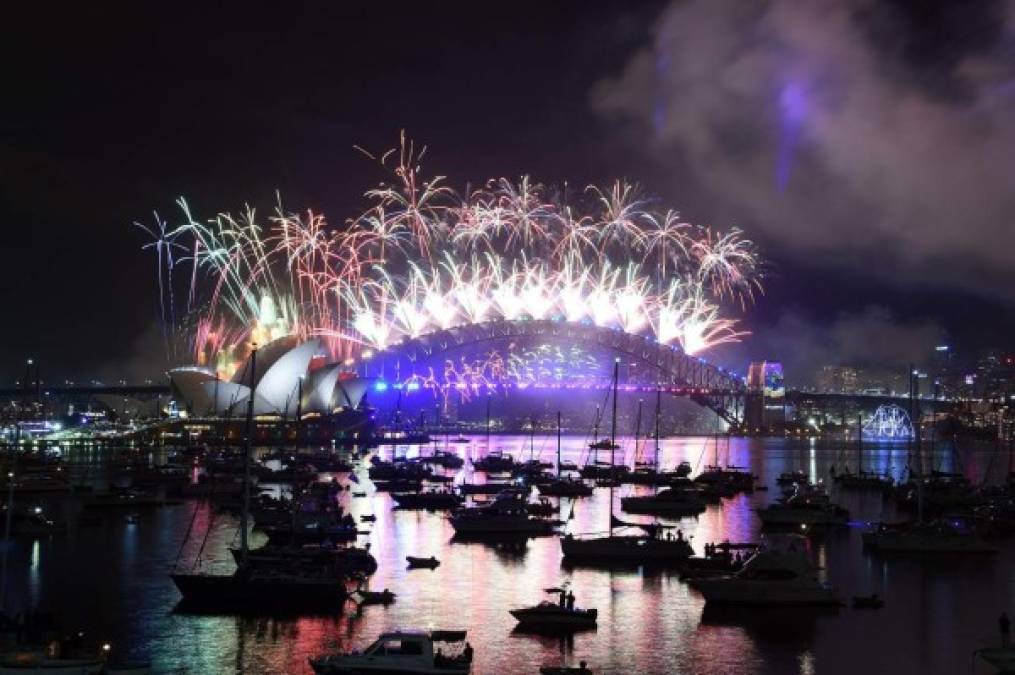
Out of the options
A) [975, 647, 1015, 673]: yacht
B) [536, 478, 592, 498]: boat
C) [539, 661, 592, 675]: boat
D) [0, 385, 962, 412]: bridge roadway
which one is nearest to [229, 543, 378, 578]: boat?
[539, 661, 592, 675]: boat

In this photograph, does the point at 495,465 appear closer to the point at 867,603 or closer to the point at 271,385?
the point at 271,385

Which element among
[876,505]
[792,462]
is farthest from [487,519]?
[792,462]

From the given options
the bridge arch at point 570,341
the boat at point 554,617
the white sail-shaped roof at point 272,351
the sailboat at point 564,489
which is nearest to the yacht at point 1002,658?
the boat at point 554,617

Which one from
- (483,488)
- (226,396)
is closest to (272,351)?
(226,396)

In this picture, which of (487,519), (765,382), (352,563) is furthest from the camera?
(765,382)

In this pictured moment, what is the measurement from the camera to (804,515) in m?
43.9

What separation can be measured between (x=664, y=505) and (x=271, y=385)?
1813 inches

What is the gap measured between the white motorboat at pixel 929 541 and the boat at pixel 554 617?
15.0 meters

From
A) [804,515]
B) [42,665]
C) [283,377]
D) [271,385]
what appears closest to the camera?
[42,665]

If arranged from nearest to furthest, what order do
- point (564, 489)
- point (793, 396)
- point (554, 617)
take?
point (554, 617), point (564, 489), point (793, 396)

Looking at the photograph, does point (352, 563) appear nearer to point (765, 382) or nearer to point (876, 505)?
point (876, 505)

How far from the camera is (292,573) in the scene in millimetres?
26531

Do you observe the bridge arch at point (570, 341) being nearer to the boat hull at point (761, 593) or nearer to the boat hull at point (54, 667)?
the boat hull at point (761, 593)

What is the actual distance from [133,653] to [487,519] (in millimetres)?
18003
